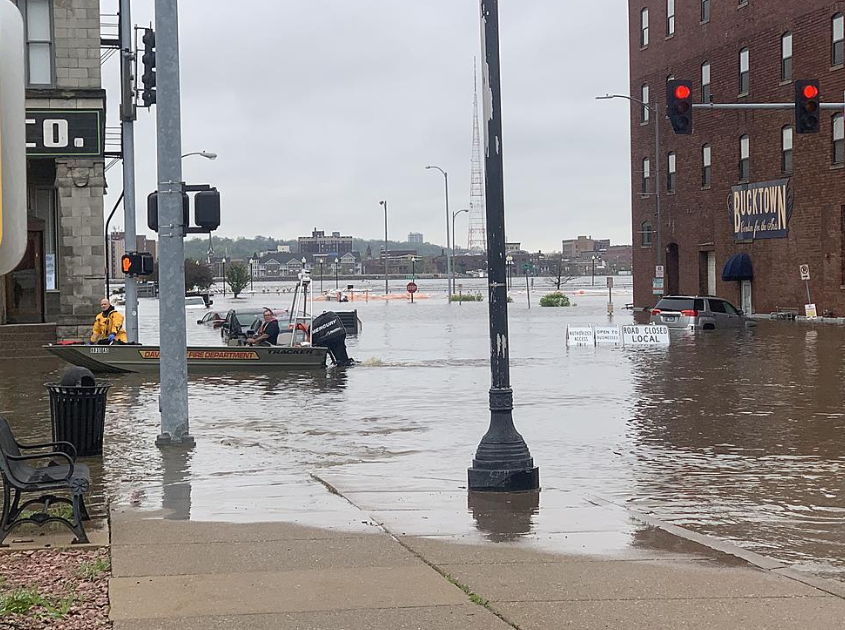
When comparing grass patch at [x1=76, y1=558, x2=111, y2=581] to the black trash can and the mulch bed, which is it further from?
the black trash can

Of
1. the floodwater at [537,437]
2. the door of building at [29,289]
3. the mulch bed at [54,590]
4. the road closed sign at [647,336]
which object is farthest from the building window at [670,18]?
the mulch bed at [54,590]

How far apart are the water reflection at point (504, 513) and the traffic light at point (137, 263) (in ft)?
51.4

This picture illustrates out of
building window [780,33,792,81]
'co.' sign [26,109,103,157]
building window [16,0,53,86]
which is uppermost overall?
building window [780,33,792,81]

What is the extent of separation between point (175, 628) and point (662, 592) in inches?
116

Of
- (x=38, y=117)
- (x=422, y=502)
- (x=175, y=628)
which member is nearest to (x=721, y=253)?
(x=38, y=117)

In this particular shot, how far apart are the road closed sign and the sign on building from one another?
56.9 feet

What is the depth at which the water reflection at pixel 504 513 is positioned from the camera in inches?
375

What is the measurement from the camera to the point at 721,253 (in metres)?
57.0

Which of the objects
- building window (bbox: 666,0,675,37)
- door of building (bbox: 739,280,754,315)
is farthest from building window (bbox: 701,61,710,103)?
door of building (bbox: 739,280,754,315)

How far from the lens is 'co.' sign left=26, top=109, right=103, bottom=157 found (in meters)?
33.5

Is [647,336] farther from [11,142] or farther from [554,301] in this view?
[554,301]

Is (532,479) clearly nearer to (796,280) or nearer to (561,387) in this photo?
(561,387)

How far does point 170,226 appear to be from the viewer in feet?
50.3

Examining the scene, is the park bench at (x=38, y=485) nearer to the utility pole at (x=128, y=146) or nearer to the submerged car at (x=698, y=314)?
the utility pole at (x=128, y=146)
